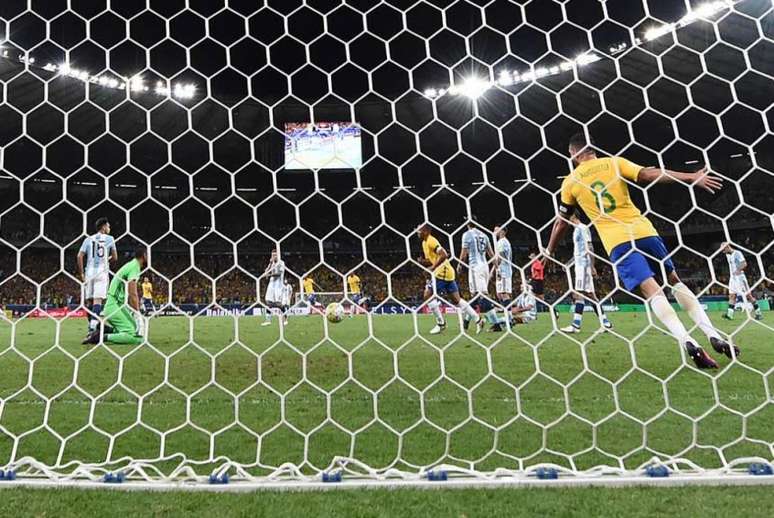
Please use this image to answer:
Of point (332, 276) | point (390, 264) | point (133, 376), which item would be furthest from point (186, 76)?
point (133, 376)

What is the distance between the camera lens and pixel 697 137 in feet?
66.8

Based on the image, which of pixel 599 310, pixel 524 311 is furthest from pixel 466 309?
pixel 599 310

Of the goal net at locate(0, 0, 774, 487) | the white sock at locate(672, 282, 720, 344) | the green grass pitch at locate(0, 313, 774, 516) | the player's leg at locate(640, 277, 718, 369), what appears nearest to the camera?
the green grass pitch at locate(0, 313, 774, 516)

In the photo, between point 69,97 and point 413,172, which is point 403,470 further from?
point 413,172

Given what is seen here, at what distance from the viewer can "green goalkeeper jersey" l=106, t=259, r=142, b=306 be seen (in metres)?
5.43

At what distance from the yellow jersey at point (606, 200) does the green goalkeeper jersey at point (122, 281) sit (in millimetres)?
4279

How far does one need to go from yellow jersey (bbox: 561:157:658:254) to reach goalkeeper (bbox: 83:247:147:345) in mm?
4079

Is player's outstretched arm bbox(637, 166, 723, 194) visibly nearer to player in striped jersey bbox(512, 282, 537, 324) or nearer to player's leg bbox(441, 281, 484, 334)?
player's leg bbox(441, 281, 484, 334)

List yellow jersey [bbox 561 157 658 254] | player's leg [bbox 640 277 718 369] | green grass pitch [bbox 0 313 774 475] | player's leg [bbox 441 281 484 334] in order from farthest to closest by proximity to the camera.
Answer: player's leg [bbox 441 281 484 334] < yellow jersey [bbox 561 157 658 254] < player's leg [bbox 640 277 718 369] < green grass pitch [bbox 0 313 774 475]

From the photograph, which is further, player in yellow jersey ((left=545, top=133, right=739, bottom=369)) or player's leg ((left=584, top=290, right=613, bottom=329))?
player's leg ((left=584, top=290, right=613, bottom=329))

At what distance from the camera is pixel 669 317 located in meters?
3.08

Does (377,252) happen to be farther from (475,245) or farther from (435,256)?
(435,256)

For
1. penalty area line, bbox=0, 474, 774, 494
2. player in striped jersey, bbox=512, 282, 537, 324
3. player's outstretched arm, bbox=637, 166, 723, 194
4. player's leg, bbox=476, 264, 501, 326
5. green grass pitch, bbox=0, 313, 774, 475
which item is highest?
player's outstretched arm, bbox=637, 166, 723, 194

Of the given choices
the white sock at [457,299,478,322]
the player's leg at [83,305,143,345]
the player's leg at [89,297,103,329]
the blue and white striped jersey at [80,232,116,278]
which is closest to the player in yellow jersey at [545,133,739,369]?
the white sock at [457,299,478,322]
